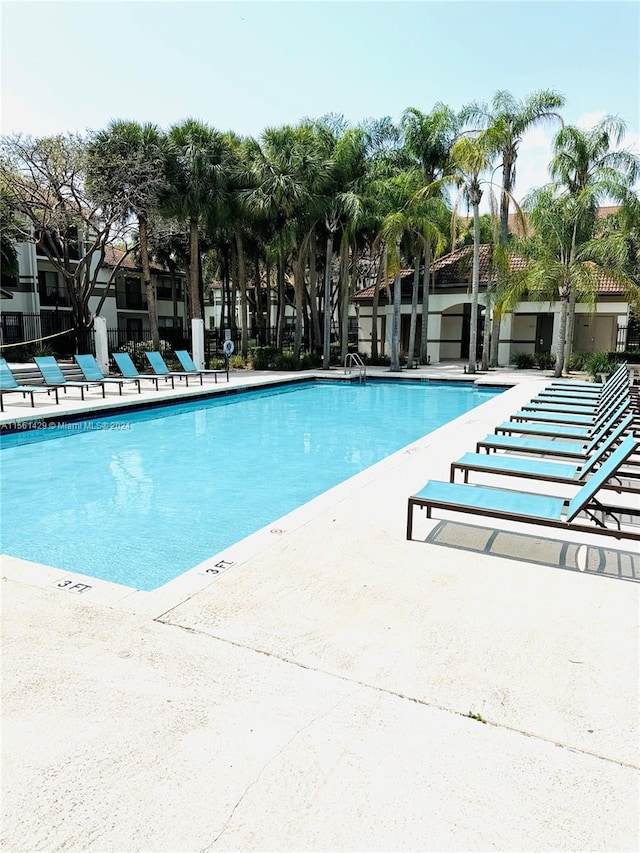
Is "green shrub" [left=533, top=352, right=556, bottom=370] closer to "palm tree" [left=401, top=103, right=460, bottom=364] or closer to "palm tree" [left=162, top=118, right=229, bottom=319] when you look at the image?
"palm tree" [left=401, top=103, right=460, bottom=364]

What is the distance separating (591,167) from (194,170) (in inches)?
566

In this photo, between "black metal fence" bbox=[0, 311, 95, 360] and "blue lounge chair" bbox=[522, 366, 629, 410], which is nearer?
"blue lounge chair" bbox=[522, 366, 629, 410]


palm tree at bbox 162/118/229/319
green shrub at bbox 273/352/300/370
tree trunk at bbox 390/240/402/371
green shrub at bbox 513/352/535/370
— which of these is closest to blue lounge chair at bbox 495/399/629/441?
tree trunk at bbox 390/240/402/371

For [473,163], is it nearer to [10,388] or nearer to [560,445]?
[560,445]

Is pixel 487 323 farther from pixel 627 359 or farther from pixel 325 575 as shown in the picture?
pixel 325 575

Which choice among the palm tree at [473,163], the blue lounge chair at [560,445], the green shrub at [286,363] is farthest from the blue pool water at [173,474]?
the palm tree at [473,163]

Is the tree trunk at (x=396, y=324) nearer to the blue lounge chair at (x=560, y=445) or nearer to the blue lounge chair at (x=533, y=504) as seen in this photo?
the blue lounge chair at (x=560, y=445)

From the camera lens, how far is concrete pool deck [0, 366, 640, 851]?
214cm

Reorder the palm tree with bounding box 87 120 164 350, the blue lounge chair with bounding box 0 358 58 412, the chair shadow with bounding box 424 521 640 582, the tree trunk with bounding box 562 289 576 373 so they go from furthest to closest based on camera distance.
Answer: the tree trunk with bounding box 562 289 576 373 → the palm tree with bounding box 87 120 164 350 → the blue lounge chair with bounding box 0 358 58 412 → the chair shadow with bounding box 424 521 640 582

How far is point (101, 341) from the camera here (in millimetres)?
19406

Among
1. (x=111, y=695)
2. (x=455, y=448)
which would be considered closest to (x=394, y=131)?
(x=455, y=448)

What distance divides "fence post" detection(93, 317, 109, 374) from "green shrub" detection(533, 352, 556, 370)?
17576 mm

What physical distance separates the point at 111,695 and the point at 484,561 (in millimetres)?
2893

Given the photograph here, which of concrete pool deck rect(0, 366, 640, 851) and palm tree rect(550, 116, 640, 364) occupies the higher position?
palm tree rect(550, 116, 640, 364)
